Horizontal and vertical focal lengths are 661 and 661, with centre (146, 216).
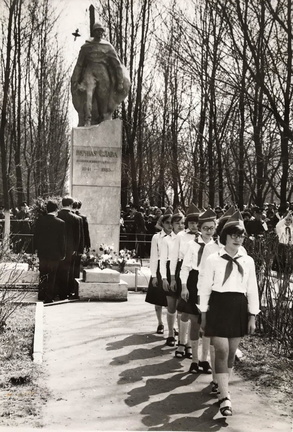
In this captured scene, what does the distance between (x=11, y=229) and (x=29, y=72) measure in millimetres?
11514

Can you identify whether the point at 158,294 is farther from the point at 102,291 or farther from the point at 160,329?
the point at 102,291

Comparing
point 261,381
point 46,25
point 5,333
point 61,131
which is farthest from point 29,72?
point 261,381

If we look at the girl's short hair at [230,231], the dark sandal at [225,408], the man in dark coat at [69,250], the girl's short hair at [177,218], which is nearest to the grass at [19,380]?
the dark sandal at [225,408]

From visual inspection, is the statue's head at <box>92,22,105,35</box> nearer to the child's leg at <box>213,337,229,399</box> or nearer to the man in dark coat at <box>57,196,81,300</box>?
the man in dark coat at <box>57,196,81,300</box>

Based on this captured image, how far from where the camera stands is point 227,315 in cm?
590

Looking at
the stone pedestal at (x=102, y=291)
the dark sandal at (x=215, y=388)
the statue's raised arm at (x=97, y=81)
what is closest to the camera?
the dark sandal at (x=215, y=388)

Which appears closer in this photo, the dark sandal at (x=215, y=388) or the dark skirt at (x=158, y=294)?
the dark sandal at (x=215, y=388)

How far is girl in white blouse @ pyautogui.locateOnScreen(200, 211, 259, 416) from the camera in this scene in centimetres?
589

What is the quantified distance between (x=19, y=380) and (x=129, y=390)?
1.07m

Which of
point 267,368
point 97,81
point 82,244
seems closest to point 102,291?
point 82,244

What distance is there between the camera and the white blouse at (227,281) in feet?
19.6

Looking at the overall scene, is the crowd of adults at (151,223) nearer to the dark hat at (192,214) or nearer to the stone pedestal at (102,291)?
the stone pedestal at (102,291)

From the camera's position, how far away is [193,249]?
7.40 meters

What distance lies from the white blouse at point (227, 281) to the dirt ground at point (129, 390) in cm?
89
